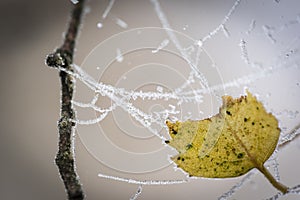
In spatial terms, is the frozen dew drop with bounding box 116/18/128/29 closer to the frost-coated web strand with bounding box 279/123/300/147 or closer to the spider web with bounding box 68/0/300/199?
the spider web with bounding box 68/0/300/199

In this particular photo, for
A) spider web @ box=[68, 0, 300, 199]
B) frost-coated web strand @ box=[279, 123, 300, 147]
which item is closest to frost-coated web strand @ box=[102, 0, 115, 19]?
spider web @ box=[68, 0, 300, 199]

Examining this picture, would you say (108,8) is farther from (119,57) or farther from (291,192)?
(291,192)

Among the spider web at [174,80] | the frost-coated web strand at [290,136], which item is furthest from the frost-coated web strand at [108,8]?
the frost-coated web strand at [290,136]

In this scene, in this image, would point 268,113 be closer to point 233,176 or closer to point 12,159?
point 233,176

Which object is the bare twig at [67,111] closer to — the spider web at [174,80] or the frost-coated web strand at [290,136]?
the spider web at [174,80]

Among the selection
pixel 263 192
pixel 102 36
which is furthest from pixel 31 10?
pixel 263 192

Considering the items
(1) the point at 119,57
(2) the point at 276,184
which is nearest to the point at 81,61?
(1) the point at 119,57
